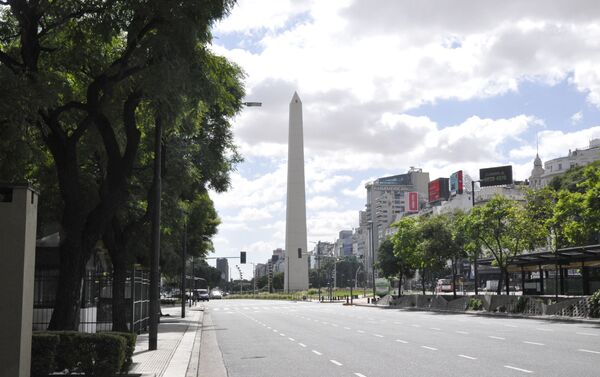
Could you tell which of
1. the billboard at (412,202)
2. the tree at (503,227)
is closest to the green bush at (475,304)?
the tree at (503,227)

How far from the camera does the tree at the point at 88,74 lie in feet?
42.1

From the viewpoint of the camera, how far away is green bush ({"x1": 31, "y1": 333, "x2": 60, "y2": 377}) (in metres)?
11.5

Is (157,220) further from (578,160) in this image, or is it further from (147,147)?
(578,160)

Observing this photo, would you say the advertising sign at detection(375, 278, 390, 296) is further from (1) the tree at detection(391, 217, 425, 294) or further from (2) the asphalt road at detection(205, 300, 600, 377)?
(2) the asphalt road at detection(205, 300, 600, 377)

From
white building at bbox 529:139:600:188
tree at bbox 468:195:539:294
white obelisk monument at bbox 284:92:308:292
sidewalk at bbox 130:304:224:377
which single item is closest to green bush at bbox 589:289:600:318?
tree at bbox 468:195:539:294

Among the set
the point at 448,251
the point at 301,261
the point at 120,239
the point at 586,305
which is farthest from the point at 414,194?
the point at 120,239

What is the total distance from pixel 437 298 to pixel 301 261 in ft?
195

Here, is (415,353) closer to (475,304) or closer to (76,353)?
(76,353)

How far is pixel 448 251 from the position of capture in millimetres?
55188

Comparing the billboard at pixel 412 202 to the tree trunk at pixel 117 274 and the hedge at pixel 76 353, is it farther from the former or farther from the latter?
the hedge at pixel 76 353

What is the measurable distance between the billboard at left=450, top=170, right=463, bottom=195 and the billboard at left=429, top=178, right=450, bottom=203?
340 centimetres

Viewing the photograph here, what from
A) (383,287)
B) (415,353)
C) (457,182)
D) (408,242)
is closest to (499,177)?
(457,182)

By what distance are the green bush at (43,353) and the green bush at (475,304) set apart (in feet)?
128

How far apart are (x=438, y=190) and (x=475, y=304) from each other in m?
121
